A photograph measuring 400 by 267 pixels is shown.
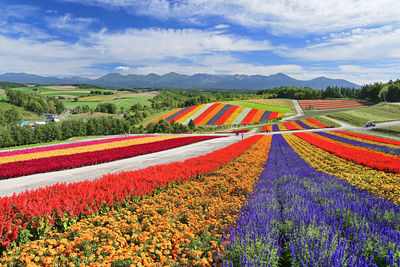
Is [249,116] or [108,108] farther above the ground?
[108,108]

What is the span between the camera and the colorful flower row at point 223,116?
69938 mm

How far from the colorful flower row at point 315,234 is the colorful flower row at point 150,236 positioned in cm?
65

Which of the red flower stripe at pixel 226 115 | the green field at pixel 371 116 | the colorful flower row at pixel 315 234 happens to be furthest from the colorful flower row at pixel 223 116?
the colorful flower row at pixel 315 234

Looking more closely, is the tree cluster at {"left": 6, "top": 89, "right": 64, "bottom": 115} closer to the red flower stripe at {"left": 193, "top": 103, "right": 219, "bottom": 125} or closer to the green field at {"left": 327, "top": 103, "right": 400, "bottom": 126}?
the red flower stripe at {"left": 193, "top": 103, "right": 219, "bottom": 125}

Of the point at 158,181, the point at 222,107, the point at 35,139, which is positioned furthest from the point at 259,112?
the point at 158,181

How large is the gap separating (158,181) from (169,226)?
4076 mm

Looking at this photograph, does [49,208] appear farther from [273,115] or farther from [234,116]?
[273,115]

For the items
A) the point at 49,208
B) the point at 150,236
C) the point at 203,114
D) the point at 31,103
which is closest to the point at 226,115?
the point at 203,114

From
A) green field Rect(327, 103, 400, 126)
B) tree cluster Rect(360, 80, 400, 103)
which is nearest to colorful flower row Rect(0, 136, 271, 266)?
green field Rect(327, 103, 400, 126)

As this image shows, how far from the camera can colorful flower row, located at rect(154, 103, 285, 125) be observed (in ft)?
229

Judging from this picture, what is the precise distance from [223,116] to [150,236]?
236 feet

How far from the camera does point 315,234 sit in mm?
3844

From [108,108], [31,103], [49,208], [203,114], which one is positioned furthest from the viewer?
[31,103]

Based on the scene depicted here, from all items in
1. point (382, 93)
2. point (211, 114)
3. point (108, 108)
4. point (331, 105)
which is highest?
point (382, 93)
